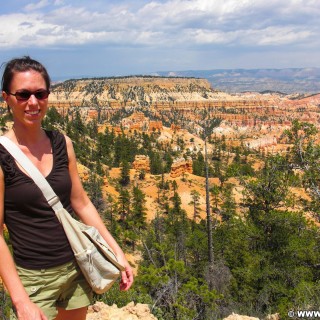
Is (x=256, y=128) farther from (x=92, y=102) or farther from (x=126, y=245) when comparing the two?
(x=126, y=245)

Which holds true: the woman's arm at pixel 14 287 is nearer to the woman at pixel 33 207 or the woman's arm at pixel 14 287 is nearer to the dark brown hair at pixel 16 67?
the woman at pixel 33 207

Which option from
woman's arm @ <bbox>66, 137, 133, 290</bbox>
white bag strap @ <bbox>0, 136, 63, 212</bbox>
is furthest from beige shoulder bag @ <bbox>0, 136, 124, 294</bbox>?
woman's arm @ <bbox>66, 137, 133, 290</bbox>

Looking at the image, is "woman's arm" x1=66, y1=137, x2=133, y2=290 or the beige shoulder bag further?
"woman's arm" x1=66, y1=137, x2=133, y2=290

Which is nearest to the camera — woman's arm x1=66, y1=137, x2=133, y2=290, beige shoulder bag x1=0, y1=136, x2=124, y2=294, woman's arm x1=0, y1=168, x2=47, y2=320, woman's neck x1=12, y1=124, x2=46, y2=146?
woman's arm x1=0, y1=168, x2=47, y2=320

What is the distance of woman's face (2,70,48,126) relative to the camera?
1985 millimetres

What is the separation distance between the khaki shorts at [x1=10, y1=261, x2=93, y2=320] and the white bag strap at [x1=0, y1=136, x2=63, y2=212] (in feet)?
1.48

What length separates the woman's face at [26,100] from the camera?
78.2 inches

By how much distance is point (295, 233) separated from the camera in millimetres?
14453

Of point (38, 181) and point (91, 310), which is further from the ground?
point (38, 181)

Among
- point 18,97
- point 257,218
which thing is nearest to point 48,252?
point 18,97

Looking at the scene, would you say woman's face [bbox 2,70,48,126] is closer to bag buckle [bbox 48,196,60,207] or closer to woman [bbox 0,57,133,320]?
woman [bbox 0,57,133,320]

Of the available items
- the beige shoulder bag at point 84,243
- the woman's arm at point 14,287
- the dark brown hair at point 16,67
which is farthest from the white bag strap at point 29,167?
the dark brown hair at point 16,67

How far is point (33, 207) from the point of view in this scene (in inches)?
76.7

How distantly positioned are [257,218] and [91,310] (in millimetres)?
12292
